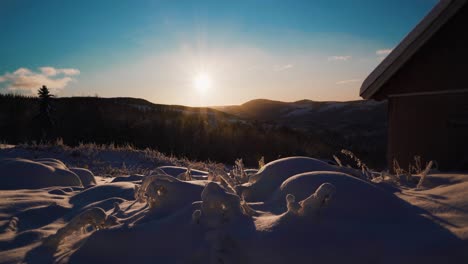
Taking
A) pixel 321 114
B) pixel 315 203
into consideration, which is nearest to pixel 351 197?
pixel 315 203

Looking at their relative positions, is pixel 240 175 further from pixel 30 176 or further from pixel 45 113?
pixel 45 113

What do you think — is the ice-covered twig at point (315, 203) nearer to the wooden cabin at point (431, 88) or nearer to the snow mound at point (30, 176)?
the snow mound at point (30, 176)

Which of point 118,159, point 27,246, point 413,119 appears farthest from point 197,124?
point 27,246

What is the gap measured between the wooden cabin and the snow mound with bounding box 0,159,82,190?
5735 mm

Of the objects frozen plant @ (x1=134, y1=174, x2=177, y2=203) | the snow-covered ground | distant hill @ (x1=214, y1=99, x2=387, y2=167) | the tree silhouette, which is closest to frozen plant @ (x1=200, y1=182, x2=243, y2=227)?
the snow-covered ground

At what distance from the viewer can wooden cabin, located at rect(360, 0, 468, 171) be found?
524 centimetres

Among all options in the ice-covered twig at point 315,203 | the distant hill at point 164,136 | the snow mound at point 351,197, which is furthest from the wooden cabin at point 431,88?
the distant hill at point 164,136

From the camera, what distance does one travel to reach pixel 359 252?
140 centimetres

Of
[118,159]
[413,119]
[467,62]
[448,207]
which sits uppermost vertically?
[467,62]

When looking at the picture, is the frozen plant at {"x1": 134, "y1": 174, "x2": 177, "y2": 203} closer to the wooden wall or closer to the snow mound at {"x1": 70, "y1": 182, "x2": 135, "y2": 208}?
the snow mound at {"x1": 70, "y1": 182, "x2": 135, "y2": 208}

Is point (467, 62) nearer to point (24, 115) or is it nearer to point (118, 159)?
point (118, 159)

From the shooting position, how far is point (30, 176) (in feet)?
13.6

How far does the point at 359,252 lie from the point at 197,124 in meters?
21.2

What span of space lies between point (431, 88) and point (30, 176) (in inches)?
272
